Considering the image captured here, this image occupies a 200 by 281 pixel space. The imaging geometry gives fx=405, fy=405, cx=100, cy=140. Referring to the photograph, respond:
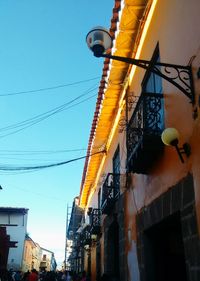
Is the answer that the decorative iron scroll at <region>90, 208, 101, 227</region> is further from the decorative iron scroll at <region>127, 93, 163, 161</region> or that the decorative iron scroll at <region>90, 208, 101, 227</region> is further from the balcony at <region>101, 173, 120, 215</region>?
the decorative iron scroll at <region>127, 93, 163, 161</region>

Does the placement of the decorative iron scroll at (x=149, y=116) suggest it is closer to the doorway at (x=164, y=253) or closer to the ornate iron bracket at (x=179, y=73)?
the ornate iron bracket at (x=179, y=73)

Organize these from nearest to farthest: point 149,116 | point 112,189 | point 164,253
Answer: point 149,116, point 164,253, point 112,189

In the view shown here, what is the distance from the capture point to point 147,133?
653 cm

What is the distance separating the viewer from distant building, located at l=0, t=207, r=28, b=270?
116ft

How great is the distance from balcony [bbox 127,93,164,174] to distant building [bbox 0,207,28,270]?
99.3ft

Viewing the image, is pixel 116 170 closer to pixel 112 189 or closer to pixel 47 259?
pixel 112 189

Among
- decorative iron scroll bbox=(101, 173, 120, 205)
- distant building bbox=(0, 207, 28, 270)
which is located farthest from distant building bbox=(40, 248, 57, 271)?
decorative iron scroll bbox=(101, 173, 120, 205)

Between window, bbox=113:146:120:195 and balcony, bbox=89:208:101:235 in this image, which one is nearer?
window, bbox=113:146:120:195


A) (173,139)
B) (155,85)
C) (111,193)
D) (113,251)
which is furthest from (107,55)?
(113,251)

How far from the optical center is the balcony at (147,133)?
6.48 m

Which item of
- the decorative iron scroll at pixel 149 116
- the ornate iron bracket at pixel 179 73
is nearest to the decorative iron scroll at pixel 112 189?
the decorative iron scroll at pixel 149 116

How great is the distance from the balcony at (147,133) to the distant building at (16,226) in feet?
99.3

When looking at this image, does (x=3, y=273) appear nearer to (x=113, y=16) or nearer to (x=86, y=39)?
(x=113, y=16)

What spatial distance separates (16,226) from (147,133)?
31106mm
